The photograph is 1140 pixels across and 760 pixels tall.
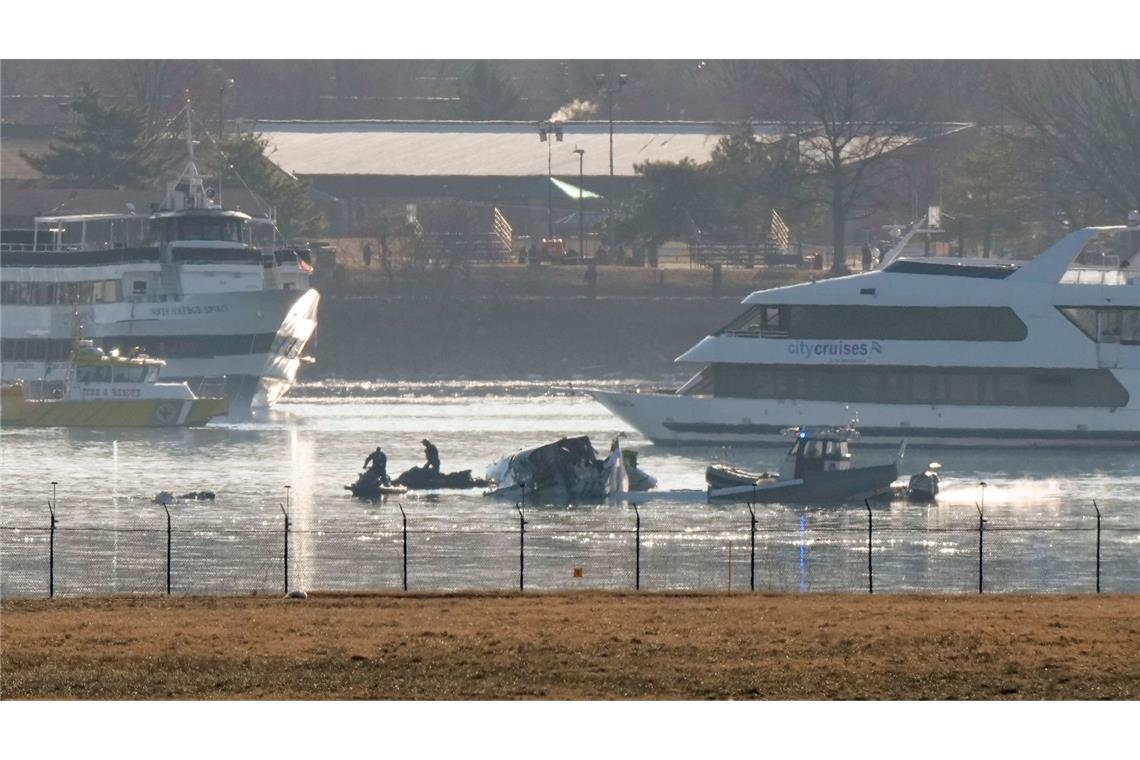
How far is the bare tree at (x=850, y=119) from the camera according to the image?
122 metres

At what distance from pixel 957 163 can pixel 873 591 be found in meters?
87.1

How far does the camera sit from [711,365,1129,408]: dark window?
76.9 meters

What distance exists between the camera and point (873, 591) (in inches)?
1645

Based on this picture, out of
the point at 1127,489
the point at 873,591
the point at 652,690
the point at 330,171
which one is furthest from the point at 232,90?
the point at 652,690

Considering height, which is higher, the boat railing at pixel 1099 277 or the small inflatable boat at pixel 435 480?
the boat railing at pixel 1099 277

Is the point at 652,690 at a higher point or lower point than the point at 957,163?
lower

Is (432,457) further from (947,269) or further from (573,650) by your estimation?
(573,650)

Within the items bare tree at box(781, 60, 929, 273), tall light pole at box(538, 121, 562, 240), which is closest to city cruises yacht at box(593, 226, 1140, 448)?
bare tree at box(781, 60, 929, 273)

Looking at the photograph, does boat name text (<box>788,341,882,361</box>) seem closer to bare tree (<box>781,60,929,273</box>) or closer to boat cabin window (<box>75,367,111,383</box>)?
boat cabin window (<box>75,367,111,383</box>)

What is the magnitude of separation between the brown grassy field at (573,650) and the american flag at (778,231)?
282 feet

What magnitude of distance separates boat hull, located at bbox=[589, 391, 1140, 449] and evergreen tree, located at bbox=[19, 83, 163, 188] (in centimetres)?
5877

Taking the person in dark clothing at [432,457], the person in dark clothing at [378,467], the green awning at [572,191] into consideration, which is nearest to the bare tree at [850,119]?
the green awning at [572,191]

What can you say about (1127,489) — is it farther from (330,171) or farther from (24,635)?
(330,171)

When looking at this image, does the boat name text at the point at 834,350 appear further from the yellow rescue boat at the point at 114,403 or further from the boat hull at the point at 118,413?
the boat hull at the point at 118,413
